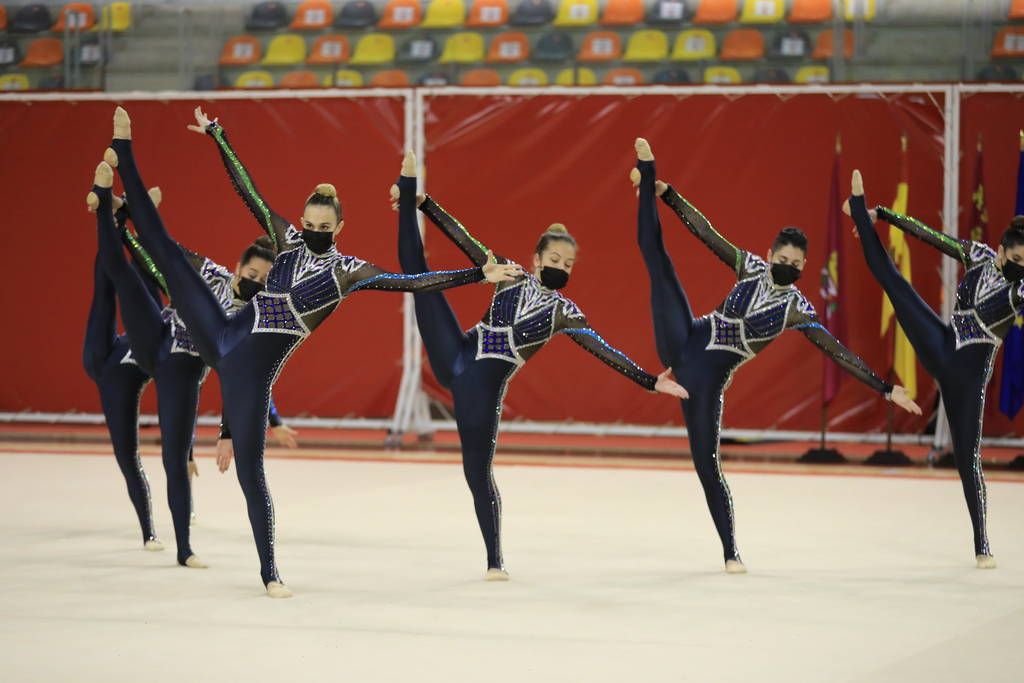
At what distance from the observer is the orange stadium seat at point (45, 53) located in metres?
11.0

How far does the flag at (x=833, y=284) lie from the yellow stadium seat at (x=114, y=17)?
5.75 metres

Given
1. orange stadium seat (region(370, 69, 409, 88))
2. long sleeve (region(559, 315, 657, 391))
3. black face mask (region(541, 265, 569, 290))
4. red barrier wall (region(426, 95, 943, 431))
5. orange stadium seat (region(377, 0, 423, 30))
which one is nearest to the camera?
long sleeve (region(559, 315, 657, 391))

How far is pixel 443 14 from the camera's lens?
41.1 feet

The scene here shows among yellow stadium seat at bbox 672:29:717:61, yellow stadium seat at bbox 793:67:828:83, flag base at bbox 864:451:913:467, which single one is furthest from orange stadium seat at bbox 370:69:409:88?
flag base at bbox 864:451:913:467

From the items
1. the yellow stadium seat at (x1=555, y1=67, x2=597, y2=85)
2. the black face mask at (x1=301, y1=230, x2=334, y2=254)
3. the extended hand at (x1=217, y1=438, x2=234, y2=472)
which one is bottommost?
the extended hand at (x1=217, y1=438, x2=234, y2=472)

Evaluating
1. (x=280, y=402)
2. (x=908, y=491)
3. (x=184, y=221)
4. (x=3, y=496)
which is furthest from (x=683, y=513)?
(x=184, y=221)

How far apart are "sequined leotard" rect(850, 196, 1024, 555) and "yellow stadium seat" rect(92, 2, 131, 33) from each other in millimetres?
7083

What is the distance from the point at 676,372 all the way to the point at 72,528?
9.98ft

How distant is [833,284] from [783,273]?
3.83 m

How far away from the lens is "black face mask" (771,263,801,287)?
5594mm

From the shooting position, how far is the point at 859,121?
9797 millimetres

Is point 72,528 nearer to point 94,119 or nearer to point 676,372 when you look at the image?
point 676,372

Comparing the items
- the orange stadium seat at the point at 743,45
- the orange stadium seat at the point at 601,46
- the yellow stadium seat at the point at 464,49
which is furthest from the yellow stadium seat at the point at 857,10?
the yellow stadium seat at the point at 464,49

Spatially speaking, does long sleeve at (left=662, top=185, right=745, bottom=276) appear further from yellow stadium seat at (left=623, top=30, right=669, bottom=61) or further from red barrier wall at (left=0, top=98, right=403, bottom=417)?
yellow stadium seat at (left=623, top=30, right=669, bottom=61)
